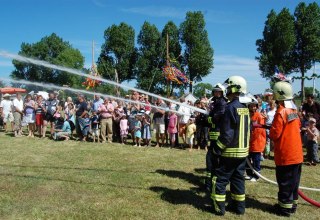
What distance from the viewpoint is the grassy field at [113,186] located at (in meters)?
6.07

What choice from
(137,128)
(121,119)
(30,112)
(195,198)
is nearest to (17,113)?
(30,112)

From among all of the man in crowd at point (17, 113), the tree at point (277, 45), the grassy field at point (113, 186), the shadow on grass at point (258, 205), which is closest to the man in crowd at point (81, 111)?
the grassy field at point (113, 186)

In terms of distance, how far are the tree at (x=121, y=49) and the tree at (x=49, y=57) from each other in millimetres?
7739

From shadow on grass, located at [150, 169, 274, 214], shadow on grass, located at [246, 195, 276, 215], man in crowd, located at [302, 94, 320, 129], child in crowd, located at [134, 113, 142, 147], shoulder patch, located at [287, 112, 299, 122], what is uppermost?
man in crowd, located at [302, 94, 320, 129]

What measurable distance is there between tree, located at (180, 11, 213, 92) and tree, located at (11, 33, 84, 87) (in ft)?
74.8

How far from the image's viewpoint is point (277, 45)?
51.0 meters

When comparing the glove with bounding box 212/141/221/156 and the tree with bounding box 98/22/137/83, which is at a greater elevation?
the tree with bounding box 98/22/137/83

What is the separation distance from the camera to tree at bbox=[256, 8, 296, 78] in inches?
1987

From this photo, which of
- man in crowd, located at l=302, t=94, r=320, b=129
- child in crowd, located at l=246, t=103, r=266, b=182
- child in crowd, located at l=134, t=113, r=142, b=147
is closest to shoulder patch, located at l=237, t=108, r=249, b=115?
child in crowd, located at l=246, t=103, r=266, b=182

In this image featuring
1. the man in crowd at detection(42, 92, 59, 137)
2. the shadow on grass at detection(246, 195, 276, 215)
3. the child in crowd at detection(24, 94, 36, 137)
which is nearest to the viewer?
the shadow on grass at detection(246, 195, 276, 215)

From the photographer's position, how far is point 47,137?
15891 mm

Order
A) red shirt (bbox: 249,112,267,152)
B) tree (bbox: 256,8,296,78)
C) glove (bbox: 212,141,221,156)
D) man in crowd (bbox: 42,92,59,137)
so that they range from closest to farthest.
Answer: glove (bbox: 212,141,221,156) < red shirt (bbox: 249,112,267,152) < man in crowd (bbox: 42,92,59,137) < tree (bbox: 256,8,296,78)

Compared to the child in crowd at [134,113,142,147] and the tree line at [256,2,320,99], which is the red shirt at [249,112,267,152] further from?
the tree line at [256,2,320,99]

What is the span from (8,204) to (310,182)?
7226mm
